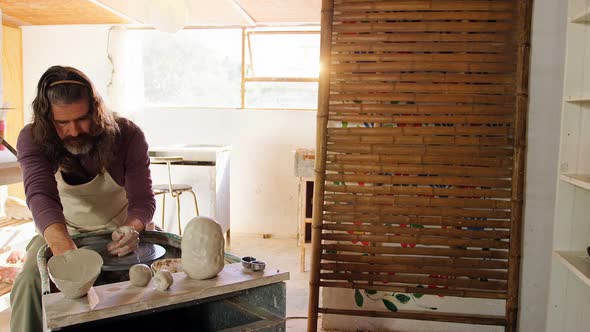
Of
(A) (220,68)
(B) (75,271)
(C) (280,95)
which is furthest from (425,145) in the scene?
(A) (220,68)

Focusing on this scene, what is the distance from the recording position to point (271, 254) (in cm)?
426

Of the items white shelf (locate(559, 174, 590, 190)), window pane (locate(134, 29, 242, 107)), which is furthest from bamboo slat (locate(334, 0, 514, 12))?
window pane (locate(134, 29, 242, 107))

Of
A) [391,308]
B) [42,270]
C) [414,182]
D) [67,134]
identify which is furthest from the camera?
[391,308]

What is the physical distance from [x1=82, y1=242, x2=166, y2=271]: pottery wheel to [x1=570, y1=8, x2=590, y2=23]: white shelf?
1844 mm

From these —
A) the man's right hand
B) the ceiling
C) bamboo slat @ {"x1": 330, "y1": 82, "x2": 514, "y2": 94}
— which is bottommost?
the man's right hand

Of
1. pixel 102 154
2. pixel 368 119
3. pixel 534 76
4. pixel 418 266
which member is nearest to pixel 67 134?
pixel 102 154

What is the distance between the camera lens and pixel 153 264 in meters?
1.57

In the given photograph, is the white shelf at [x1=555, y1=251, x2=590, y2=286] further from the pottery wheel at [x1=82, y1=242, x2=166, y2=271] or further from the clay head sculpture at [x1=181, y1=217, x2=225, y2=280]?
the pottery wheel at [x1=82, y1=242, x2=166, y2=271]

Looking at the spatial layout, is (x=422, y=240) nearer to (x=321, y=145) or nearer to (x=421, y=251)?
(x=421, y=251)

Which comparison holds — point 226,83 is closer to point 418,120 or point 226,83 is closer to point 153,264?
point 418,120

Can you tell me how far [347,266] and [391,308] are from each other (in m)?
0.37

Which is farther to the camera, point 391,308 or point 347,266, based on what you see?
point 391,308

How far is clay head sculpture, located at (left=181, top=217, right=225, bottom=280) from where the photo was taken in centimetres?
128

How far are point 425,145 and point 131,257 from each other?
133 cm
